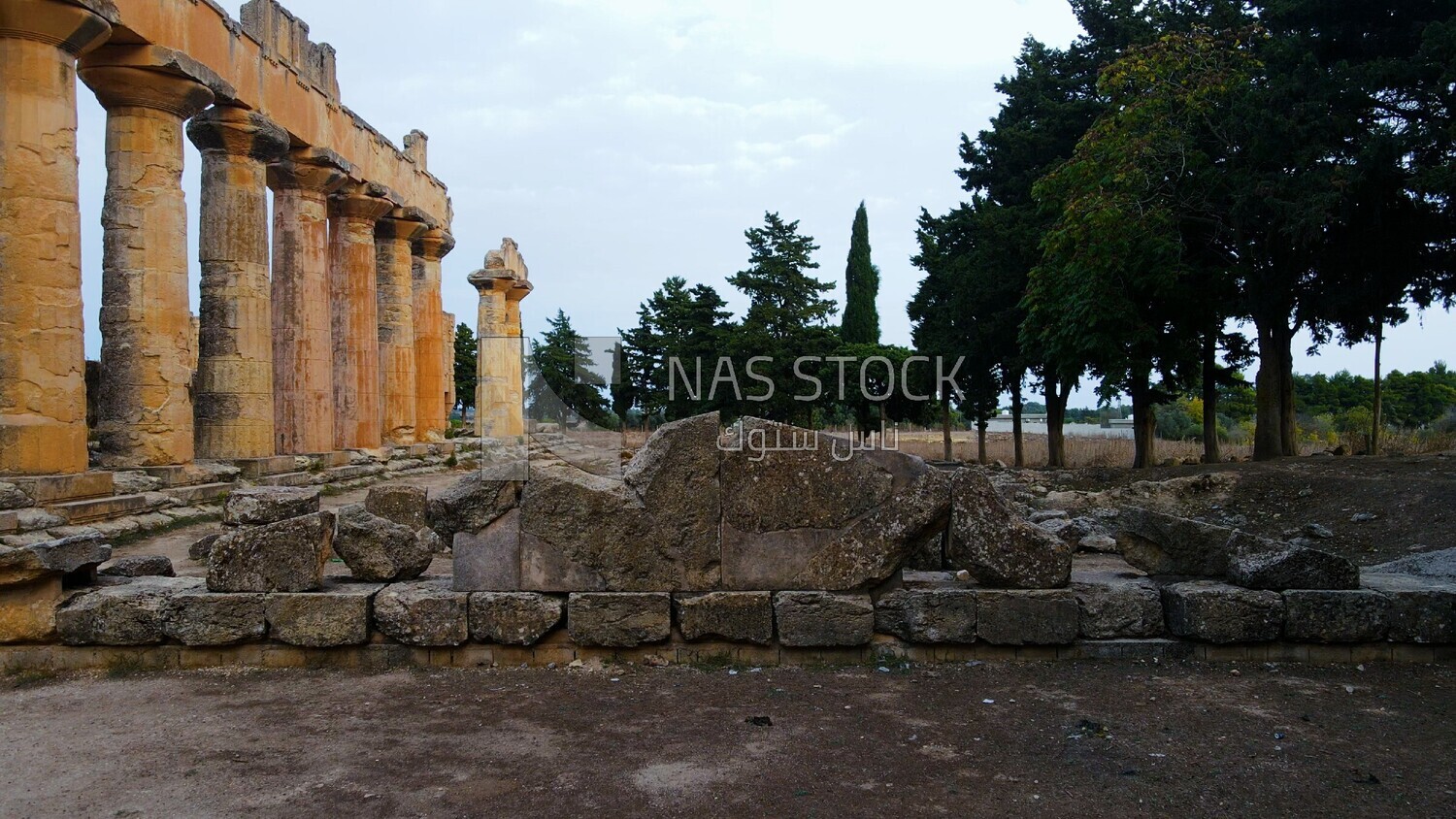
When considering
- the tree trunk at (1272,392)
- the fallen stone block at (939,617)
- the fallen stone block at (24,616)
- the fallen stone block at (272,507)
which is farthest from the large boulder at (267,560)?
the tree trunk at (1272,392)

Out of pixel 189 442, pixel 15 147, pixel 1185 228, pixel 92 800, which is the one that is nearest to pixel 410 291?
pixel 189 442

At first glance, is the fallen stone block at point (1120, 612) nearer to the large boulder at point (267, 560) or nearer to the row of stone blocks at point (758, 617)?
the row of stone blocks at point (758, 617)

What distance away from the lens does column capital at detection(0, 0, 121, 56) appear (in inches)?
416

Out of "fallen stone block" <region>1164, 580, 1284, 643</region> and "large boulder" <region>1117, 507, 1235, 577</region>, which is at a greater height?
"large boulder" <region>1117, 507, 1235, 577</region>

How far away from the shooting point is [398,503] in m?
7.71

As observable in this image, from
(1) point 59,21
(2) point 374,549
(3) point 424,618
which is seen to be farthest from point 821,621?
(1) point 59,21

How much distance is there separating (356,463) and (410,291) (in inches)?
264

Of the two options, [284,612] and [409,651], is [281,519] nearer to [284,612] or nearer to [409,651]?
[284,612]

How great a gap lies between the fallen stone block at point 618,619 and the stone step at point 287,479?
35.7 ft

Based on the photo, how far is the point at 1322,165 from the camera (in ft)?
51.6

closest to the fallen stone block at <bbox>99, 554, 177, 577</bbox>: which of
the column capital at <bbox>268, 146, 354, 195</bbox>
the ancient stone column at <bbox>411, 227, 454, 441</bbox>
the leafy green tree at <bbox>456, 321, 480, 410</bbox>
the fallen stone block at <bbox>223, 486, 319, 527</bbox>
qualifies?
the fallen stone block at <bbox>223, 486, 319, 527</bbox>

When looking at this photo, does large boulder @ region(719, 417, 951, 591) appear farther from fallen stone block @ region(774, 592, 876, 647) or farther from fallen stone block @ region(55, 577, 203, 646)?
fallen stone block @ region(55, 577, 203, 646)

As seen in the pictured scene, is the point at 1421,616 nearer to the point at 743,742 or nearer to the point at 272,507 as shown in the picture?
the point at 743,742

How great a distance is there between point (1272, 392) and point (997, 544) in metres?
15.9
